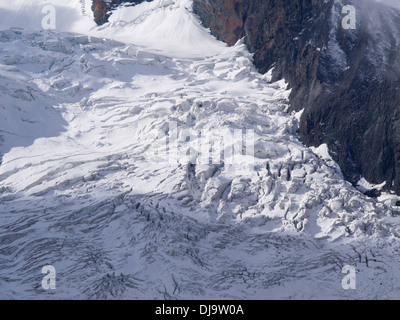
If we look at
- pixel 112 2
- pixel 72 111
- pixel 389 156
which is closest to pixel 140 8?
pixel 112 2

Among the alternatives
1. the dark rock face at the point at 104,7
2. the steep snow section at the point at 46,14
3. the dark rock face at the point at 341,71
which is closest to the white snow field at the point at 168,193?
the dark rock face at the point at 341,71

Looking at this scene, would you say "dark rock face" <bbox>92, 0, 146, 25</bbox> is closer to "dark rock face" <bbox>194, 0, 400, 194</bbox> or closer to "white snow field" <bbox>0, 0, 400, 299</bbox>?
"white snow field" <bbox>0, 0, 400, 299</bbox>

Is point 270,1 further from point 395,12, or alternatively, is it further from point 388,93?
point 388,93

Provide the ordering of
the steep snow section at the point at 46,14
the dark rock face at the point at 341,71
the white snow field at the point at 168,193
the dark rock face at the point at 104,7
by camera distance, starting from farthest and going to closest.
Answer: the steep snow section at the point at 46,14, the dark rock face at the point at 104,7, the dark rock face at the point at 341,71, the white snow field at the point at 168,193

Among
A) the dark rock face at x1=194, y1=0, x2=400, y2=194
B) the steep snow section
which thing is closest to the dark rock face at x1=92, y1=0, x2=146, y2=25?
the steep snow section

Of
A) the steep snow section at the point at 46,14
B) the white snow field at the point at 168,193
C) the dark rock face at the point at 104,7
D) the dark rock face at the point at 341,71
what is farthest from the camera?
the steep snow section at the point at 46,14

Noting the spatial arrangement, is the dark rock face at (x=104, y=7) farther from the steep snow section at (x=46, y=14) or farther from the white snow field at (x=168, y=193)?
the white snow field at (x=168, y=193)

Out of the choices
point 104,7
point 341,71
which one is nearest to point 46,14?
point 104,7
